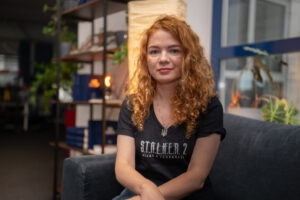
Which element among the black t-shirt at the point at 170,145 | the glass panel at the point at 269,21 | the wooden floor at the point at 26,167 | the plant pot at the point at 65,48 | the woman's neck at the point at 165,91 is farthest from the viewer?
the plant pot at the point at 65,48

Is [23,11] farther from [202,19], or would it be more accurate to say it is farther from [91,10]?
[202,19]

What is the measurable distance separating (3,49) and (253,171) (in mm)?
12042

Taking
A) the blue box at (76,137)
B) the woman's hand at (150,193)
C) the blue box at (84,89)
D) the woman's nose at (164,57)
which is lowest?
the blue box at (76,137)

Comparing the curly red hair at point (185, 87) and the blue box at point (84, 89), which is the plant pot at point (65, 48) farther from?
the curly red hair at point (185, 87)

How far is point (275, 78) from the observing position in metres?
2.32

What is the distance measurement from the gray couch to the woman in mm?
165

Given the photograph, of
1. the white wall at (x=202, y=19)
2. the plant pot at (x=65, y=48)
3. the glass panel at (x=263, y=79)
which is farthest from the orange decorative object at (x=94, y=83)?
the glass panel at (x=263, y=79)

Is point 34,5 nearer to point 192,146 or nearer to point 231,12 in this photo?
point 231,12

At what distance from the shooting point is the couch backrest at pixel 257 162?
1.17 m

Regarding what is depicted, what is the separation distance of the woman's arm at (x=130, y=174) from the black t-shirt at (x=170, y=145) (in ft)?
0.14

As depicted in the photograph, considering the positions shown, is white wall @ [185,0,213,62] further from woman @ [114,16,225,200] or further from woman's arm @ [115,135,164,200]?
woman's arm @ [115,135,164,200]

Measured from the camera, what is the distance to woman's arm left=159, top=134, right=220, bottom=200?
1.18 metres

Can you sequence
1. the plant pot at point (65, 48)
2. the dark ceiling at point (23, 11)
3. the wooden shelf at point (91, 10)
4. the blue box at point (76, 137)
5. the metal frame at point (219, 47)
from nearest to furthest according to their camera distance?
1. the metal frame at point (219, 47)
2. the wooden shelf at point (91, 10)
3. the blue box at point (76, 137)
4. the plant pot at point (65, 48)
5. the dark ceiling at point (23, 11)

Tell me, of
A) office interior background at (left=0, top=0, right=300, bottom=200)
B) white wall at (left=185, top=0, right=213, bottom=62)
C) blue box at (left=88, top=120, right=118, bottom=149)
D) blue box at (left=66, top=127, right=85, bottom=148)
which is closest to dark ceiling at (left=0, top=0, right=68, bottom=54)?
office interior background at (left=0, top=0, right=300, bottom=200)
